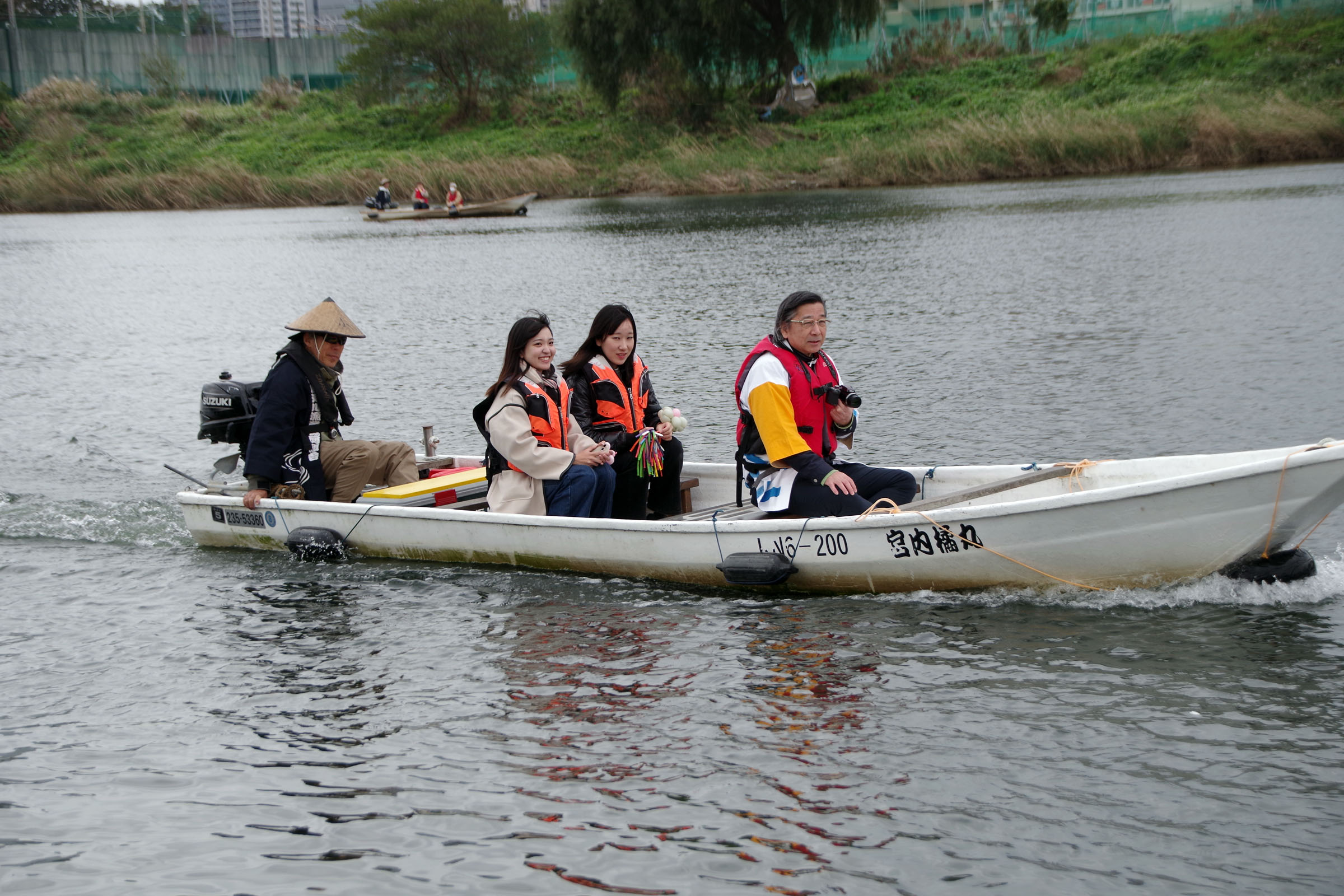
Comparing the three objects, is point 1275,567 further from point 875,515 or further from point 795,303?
point 795,303

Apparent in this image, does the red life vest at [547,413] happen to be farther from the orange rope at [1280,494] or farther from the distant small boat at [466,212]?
the distant small boat at [466,212]

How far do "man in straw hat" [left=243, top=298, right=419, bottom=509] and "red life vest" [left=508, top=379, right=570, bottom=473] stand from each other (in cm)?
136

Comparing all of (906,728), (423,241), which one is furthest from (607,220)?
(906,728)

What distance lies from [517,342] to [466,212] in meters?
36.1

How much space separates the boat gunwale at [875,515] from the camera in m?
6.27

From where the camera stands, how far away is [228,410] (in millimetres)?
9188

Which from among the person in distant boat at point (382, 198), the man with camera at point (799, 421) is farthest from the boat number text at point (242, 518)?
the person in distant boat at point (382, 198)

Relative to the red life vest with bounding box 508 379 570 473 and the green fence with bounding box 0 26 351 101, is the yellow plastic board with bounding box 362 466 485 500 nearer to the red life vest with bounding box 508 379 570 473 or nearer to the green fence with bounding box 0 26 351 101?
the red life vest with bounding box 508 379 570 473

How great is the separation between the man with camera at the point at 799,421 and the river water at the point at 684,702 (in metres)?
0.64

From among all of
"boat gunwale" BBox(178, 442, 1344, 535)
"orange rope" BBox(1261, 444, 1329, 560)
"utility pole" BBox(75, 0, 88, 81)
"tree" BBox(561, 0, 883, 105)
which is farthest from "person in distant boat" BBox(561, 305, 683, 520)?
"utility pole" BBox(75, 0, 88, 81)

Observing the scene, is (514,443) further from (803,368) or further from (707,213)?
(707,213)

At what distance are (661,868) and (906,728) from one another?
60.5 inches

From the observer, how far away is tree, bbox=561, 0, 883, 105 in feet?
154

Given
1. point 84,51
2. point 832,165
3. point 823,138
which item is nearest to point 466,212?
point 832,165
